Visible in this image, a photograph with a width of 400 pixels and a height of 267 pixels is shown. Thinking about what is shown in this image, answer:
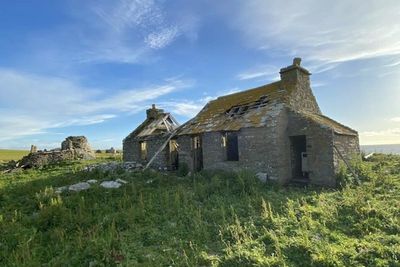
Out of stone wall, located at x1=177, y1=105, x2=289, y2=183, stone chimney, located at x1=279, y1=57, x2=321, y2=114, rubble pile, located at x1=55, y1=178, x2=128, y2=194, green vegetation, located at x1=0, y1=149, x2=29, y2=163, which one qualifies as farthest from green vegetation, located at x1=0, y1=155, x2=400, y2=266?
green vegetation, located at x1=0, y1=149, x2=29, y2=163

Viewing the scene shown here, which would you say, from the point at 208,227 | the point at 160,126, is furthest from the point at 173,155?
the point at 208,227

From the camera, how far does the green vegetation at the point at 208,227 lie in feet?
22.8

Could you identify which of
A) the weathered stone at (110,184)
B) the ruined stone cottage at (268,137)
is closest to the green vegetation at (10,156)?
the ruined stone cottage at (268,137)

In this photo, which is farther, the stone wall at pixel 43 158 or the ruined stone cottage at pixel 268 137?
the stone wall at pixel 43 158

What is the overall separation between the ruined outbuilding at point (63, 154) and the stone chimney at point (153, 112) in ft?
30.8

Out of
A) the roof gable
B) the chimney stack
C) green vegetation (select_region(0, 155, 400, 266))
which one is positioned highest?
the chimney stack

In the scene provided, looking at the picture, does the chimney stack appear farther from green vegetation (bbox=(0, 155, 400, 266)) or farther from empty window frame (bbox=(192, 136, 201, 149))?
green vegetation (bbox=(0, 155, 400, 266))

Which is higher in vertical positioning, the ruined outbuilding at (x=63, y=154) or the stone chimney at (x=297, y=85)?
the stone chimney at (x=297, y=85)

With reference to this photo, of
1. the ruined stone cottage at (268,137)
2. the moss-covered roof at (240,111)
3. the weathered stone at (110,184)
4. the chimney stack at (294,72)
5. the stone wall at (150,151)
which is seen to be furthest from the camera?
the stone wall at (150,151)

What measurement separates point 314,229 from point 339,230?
26.9 inches

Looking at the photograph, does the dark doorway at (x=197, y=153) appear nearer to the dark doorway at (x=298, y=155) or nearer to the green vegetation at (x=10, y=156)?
the dark doorway at (x=298, y=155)

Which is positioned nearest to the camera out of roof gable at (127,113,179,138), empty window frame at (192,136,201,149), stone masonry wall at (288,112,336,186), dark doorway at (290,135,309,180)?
stone masonry wall at (288,112,336,186)

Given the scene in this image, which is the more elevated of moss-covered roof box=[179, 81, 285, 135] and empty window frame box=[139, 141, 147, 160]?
moss-covered roof box=[179, 81, 285, 135]

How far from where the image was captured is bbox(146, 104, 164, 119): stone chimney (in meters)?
26.6
